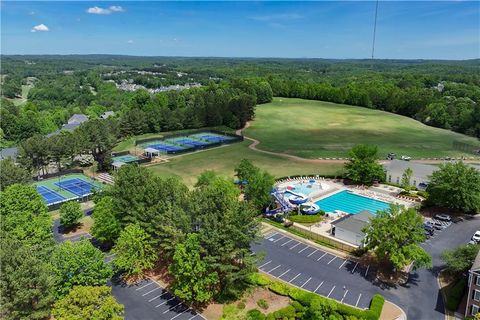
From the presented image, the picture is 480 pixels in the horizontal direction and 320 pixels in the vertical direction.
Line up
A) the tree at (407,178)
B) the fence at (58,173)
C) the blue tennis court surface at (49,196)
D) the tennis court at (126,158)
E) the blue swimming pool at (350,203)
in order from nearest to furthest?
the blue swimming pool at (350,203)
the blue tennis court surface at (49,196)
the tree at (407,178)
the fence at (58,173)
the tennis court at (126,158)

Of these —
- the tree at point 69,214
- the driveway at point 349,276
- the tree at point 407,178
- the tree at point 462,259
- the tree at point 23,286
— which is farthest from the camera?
the tree at point 407,178

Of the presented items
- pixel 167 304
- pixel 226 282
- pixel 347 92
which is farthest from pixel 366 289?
pixel 347 92

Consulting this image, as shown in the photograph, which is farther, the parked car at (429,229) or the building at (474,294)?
the parked car at (429,229)

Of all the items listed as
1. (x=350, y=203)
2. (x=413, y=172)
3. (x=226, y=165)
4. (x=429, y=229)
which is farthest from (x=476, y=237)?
(x=226, y=165)

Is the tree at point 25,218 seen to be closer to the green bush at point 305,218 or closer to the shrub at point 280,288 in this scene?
the shrub at point 280,288

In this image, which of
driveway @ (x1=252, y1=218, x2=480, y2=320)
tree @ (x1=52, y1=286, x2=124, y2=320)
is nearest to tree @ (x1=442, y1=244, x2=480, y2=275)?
driveway @ (x1=252, y1=218, x2=480, y2=320)

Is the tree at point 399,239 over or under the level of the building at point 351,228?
over

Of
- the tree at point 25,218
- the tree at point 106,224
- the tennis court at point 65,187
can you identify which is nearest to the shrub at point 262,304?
the tree at point 106,224

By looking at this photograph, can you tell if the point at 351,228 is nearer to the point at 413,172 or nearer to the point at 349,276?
the point at 349,276
